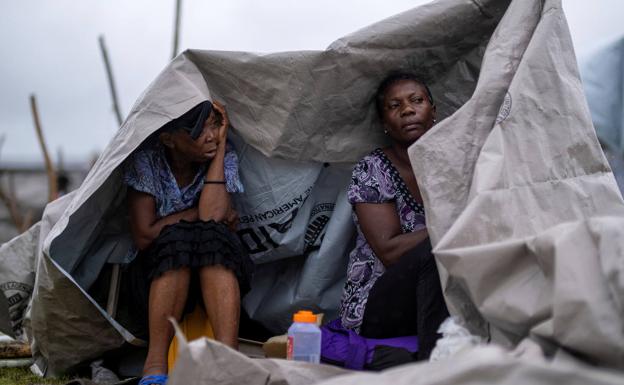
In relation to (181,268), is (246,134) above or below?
above

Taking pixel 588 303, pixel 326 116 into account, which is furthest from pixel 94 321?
pixel 588 303

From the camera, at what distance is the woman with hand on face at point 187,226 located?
2971 millimetres

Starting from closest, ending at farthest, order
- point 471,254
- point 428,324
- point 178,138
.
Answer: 1. point 471,254
2. point 428,324
3. point 178,138

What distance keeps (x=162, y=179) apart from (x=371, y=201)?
2.84 feet

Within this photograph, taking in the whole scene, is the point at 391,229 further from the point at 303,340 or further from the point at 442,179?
the point at 303,340

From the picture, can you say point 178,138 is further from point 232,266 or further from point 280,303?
point 280,303

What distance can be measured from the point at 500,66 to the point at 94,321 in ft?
6.11

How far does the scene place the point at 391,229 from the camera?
3.07 meters

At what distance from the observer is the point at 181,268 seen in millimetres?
2984

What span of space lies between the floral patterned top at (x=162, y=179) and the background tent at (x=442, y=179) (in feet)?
0.35

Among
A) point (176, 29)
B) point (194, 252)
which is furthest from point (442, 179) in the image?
point (176, 29)

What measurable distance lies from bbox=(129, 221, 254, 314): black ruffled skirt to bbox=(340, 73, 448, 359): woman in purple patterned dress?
47cm

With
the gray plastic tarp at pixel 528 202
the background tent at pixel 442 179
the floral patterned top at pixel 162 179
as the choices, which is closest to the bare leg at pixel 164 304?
the background tent at pixel 442 179

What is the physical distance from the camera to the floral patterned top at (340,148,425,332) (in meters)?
3.16
